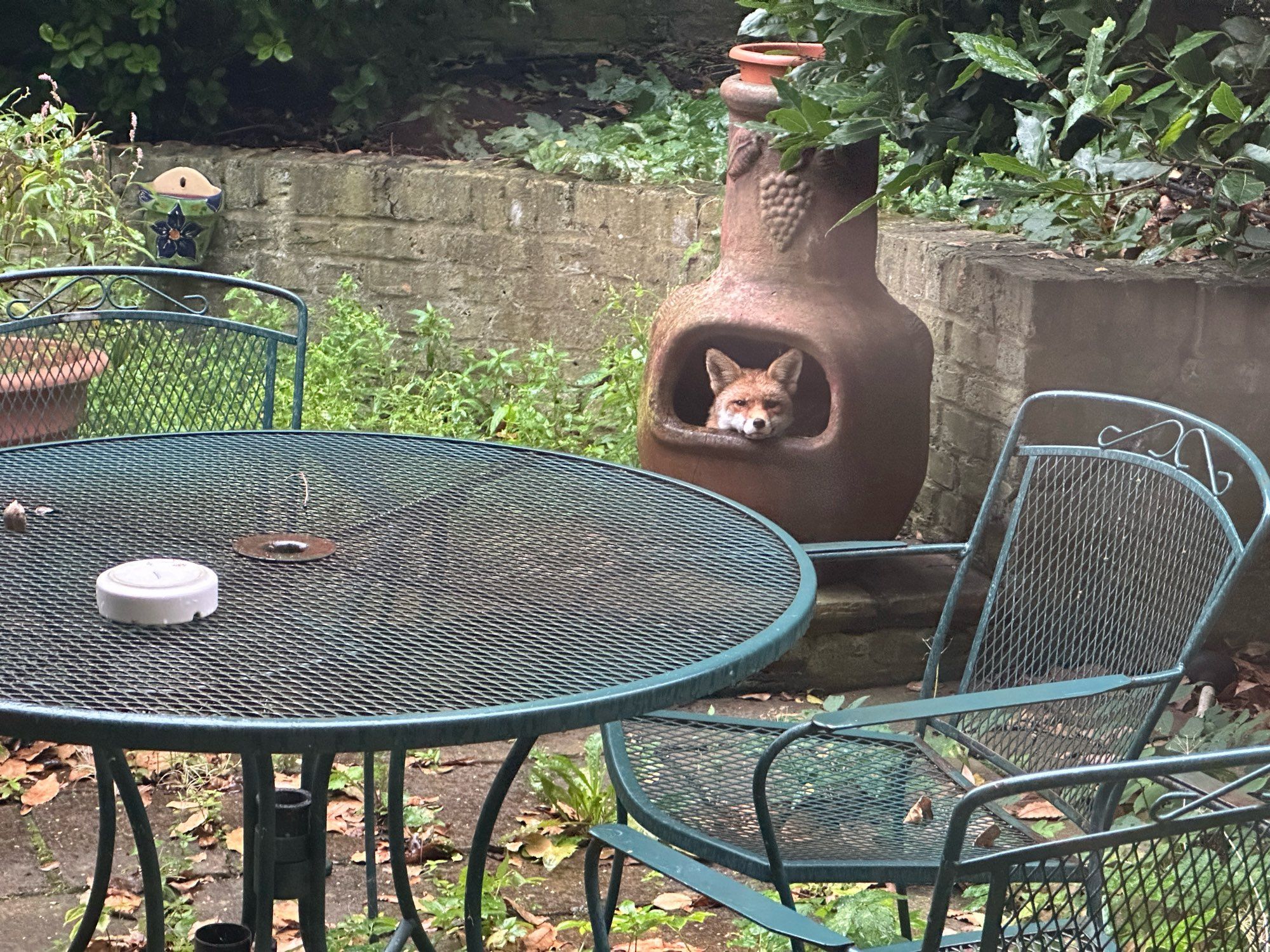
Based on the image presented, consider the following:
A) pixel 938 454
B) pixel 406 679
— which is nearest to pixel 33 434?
pixel 406 679

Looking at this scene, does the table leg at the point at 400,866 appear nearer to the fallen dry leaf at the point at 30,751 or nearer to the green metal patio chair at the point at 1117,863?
the green metal patio chair at the point at 1117,863

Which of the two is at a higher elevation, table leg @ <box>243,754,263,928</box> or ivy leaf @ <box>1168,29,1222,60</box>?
ivy leaf @ <box>1168,29,1222,60</box>

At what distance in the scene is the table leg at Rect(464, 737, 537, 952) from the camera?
87.6 inches

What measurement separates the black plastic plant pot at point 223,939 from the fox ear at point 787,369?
240cm

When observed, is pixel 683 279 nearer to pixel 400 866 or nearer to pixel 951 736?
pixel 951 736

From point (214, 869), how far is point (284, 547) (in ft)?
3.97

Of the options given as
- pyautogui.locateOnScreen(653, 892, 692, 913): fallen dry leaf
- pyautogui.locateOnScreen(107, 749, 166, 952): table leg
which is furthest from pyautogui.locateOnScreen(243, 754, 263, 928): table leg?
pyautogui.locateOnScreen(653, 892, 692, 913): fallen dry leaf

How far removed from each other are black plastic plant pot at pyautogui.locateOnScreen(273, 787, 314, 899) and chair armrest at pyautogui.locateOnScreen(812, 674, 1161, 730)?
81 cm

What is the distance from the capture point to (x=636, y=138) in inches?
258

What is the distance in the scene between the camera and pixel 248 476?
8.29 feet

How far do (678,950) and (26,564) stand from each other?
4.77 feet

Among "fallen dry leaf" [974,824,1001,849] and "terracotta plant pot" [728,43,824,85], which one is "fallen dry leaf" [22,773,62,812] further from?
"terracotta plant pot" [728,43,824,85]

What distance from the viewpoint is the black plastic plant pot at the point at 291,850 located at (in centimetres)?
217

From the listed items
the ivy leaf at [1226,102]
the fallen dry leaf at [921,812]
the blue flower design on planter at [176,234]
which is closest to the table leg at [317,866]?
the fallen dry leaf at [921,812]
